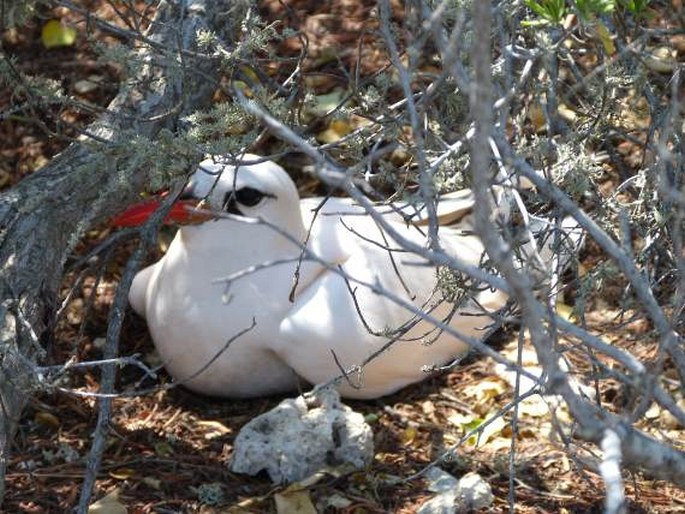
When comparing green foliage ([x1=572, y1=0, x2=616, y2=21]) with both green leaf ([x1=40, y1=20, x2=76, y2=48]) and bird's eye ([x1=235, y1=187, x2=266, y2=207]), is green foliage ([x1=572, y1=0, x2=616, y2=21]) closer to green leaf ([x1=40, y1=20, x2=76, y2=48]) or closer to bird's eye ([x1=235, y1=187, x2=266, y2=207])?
bird's eye ([x1=235, y1=187, x2=266, y2=207])

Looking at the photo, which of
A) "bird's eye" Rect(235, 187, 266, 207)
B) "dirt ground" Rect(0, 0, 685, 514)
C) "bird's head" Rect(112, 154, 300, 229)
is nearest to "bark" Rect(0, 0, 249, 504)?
"dirt ground" Rect(0, 0, 685, 514)

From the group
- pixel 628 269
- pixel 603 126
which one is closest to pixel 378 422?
pixel 603 126

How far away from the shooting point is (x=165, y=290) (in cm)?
474

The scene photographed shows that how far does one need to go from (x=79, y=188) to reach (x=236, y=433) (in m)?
1.16

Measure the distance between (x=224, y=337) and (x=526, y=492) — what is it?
1.16 meters

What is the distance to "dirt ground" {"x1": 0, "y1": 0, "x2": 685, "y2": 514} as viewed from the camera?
4023 millimetres

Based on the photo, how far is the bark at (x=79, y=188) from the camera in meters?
3.32

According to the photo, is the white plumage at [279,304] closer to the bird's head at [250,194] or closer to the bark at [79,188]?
the bird's head at [250,194]

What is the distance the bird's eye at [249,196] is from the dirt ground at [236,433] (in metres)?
0.55

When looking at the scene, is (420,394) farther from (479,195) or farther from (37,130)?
(479,195)

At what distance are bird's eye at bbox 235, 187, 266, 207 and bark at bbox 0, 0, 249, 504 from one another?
0.57m

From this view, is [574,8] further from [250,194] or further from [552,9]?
[250,194]

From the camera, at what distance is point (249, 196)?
4.61 m

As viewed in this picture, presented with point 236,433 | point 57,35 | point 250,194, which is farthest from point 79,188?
point 57,35
